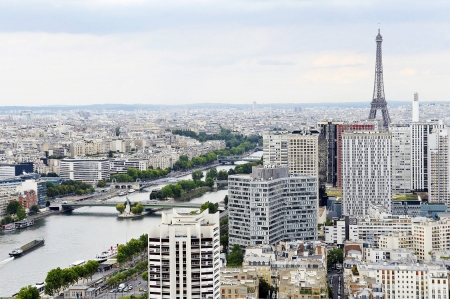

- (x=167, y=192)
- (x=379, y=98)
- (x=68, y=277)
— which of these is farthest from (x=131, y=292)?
(x=379, y=98)

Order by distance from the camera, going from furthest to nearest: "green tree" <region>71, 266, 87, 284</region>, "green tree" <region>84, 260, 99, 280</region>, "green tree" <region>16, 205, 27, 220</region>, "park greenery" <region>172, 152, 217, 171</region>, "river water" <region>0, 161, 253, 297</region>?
"park greenery" <region>172, 152, 217, 171</region>
"green tree" <region>16, 205, 27, 220</region>
"river water" <region>0, 161, 253, 297</region>
"green tree" <region>84, 260, 99, 280</region>
"green tree" <region>71, 266, 87, 284</region>

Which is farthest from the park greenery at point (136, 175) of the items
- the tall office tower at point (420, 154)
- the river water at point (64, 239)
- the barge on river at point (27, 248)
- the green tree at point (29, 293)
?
the green tree at point (29, 293)

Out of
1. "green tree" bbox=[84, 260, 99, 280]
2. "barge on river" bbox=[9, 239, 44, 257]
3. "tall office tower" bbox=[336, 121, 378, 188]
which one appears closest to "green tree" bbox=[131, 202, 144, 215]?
"barge on river" bbox=[9, 239, 44, 257]

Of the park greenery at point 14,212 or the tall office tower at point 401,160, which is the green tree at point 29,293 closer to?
the park greenery at point 14,212

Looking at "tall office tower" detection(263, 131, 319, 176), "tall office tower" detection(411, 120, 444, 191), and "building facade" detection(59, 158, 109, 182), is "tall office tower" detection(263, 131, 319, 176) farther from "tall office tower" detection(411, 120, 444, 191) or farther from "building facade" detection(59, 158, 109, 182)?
"building facade" detection(59, 158, 109, 182)

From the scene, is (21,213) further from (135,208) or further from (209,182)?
(209,182)
